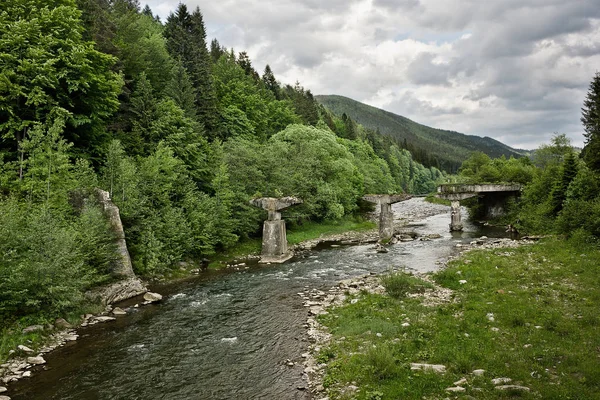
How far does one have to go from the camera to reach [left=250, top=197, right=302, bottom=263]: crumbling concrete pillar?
33344mm

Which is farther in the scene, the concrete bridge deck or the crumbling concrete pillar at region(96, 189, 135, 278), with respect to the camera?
the concrete bridge deck

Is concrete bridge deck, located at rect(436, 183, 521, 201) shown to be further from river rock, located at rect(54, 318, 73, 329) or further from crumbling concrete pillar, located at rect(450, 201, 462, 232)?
river rock, located at rect(54, 318, 73, 329)

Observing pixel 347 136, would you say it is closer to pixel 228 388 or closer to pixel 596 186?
pixel 596 186

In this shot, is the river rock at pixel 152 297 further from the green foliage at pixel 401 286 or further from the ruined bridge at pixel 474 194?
the ruined bridge at pixel 474 194

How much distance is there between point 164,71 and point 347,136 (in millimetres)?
59267

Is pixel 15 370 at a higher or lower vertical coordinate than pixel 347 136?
lower

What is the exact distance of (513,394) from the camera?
8.50 metres

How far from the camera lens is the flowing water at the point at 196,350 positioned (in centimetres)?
1151

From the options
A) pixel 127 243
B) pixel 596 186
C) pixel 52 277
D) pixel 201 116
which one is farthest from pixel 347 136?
pixel 52 277

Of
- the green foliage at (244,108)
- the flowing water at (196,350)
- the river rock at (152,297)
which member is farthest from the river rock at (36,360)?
the green foliage at (244,108)

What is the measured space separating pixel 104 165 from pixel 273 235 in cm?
1607

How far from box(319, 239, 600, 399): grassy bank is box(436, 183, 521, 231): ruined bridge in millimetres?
31726

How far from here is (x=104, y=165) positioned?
31.0 m

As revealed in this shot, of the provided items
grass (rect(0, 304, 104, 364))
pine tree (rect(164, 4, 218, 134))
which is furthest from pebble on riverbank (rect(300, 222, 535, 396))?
pine tree (rect(164, 4, 218, 134))
